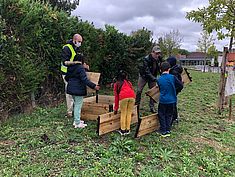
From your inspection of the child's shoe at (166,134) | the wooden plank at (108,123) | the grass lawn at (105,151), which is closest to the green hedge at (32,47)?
the grass lawn at (105,151)

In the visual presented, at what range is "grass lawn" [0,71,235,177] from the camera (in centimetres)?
350

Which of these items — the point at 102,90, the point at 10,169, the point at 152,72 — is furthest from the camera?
the point at 102,90

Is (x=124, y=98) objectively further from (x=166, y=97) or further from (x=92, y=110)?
(x=92, y=110)

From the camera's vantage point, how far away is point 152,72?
21.6ft

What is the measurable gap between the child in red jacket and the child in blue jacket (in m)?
0.65

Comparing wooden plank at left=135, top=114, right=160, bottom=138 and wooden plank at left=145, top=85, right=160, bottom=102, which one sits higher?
wooden plank at left=145, top=85, right=160, bottom=102

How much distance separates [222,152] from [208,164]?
0.77m

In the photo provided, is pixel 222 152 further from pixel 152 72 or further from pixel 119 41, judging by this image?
pixel 119 41

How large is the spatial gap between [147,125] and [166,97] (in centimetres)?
66

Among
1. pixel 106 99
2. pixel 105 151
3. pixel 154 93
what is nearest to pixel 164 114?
pixel 154 93

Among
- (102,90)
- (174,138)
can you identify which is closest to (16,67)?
(174,138)

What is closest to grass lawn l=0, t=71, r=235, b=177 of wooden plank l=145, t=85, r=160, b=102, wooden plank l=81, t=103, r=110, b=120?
wooden plank l=81, t=103, r=110, b=120

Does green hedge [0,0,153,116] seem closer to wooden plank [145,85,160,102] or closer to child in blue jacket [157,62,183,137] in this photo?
wooden plank [145,85,160,102]

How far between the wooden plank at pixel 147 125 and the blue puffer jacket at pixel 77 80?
1.28 meters
